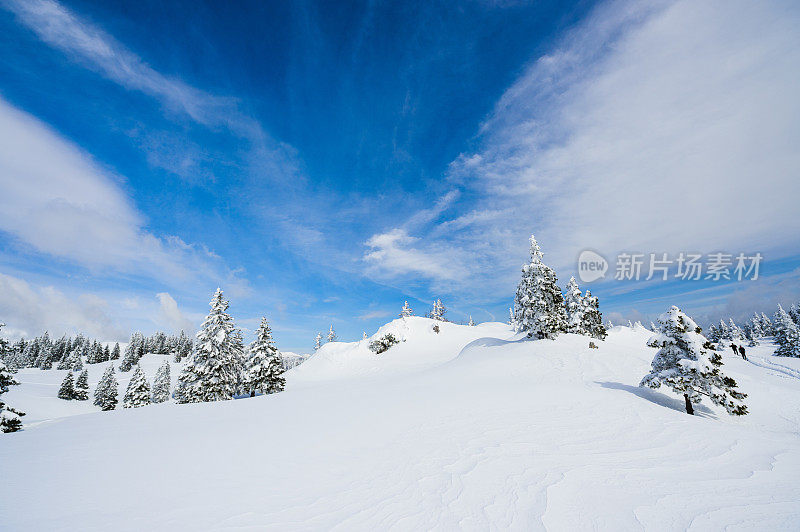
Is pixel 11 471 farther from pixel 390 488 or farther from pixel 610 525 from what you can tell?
pixel 610 525

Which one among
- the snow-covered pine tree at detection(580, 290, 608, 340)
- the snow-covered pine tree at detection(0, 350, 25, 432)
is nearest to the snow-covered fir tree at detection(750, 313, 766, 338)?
the snow-covered pine tree at detection(580, 290, 608, 340)

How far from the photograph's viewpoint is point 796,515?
471 cm

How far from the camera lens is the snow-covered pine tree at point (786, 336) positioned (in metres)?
49.3

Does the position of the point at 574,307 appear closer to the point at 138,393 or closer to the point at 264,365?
the point at 264,365

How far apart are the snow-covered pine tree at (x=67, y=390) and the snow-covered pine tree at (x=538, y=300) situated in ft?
274

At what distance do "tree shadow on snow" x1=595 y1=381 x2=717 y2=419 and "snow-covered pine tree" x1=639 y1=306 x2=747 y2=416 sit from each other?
23.7 inches

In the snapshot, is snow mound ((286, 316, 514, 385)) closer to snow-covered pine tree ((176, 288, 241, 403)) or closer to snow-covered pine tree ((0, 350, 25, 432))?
snow-covered pine tree ((176, 288, 241, 403))

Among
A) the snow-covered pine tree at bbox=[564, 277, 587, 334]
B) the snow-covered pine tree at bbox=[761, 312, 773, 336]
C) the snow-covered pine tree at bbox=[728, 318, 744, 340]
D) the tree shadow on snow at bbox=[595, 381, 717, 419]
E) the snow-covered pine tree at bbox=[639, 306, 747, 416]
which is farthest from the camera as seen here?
the snow-covered pine tree at bbox=[761, 312, 773, 336]

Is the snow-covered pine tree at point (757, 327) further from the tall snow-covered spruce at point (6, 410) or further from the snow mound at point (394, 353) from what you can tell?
the tall snow-covered spruce at point (6, 410)

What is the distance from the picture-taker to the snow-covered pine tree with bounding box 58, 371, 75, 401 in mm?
59125

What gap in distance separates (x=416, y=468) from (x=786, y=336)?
79.2 metres

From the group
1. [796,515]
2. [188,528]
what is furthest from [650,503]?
[188,528]

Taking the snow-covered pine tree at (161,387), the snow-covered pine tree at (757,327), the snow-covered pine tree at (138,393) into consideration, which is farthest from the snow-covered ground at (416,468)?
the snow-covered pine tree at (757,327)

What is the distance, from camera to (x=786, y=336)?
5175 centimetres
